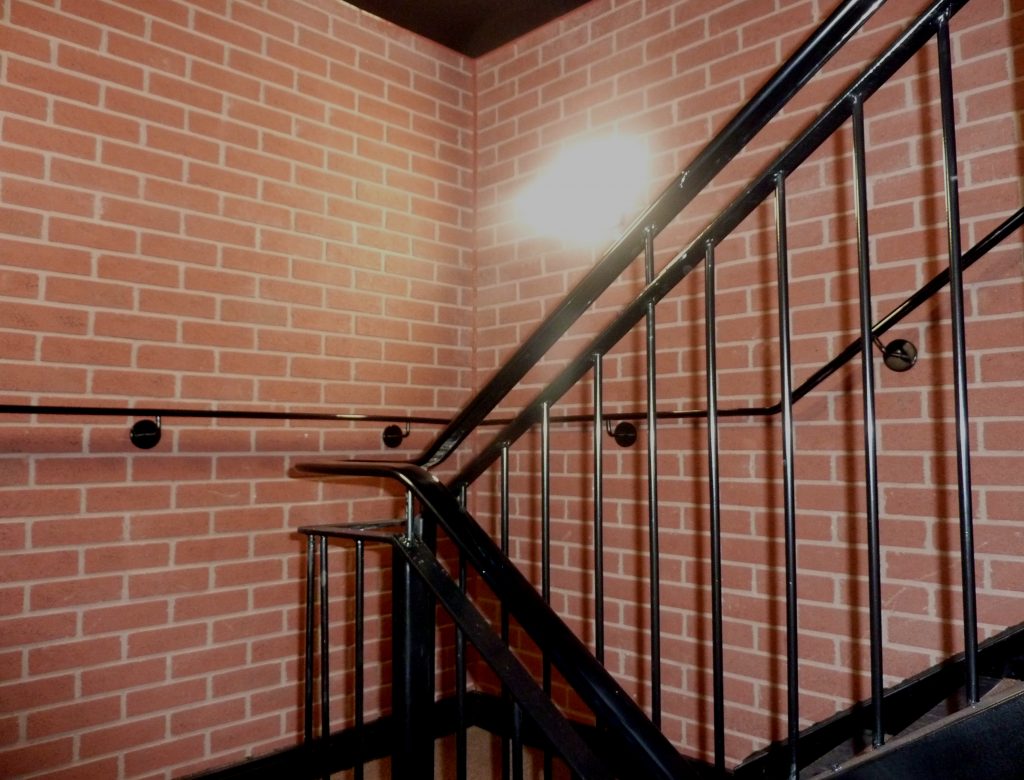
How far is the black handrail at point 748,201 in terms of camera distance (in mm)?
→ 1043

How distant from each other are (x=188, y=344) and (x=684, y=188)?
155 centimetres

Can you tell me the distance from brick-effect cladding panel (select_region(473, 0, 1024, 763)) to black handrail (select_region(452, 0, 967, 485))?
768 mm

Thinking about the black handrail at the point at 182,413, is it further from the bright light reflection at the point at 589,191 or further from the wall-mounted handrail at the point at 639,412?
the bright light reflection at the point at 589,191

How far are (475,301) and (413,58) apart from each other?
3.04 ft

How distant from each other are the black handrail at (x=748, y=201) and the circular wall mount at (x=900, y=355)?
0.76 meters

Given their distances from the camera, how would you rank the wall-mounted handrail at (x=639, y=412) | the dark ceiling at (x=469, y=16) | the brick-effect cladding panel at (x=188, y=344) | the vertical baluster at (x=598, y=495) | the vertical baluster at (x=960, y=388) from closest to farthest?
the vertical baluster at (x=960, y=388) → the vertical baluster at (x=598, y=495) → the wall-mounted handrail at (x=639, y=412) → the brick-effect cladding panel at (x=188, y=344) → the dark ceiling at (x=469, y=16)

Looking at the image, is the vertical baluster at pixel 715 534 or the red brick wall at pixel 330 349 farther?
the red brick wall at pixel 330 349

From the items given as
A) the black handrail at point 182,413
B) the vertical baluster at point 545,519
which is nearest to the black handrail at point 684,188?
the vertical baluster at point 545,519

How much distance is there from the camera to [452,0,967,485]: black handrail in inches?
41.1

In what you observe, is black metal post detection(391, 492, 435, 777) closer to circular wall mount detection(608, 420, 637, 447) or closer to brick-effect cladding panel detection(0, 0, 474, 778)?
brick-effect cladding panel detection(0, 0, 474, 778)

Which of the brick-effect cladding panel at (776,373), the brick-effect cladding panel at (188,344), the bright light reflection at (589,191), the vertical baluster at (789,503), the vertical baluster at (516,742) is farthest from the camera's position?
the bright light reflection at (589,191)

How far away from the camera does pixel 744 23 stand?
2.27 m

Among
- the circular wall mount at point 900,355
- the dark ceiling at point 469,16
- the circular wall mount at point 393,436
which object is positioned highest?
the dark ceiling at point 469,16

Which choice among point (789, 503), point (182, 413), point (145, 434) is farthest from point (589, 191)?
point (789, 503)
